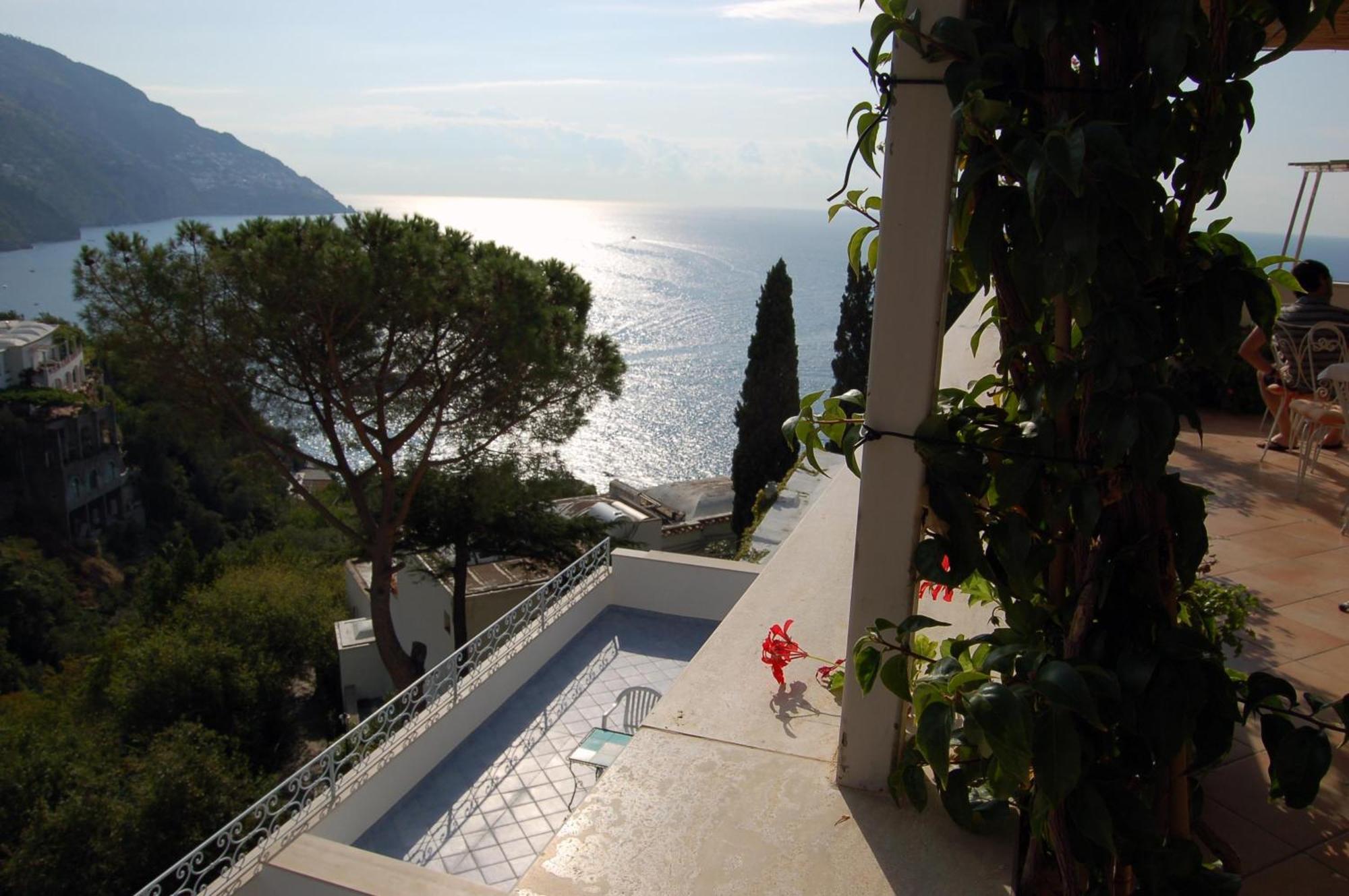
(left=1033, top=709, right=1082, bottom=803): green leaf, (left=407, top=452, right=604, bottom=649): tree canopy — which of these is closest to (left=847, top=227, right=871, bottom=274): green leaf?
(left=1033, top=709, right=1082, bottom=803): green leaf

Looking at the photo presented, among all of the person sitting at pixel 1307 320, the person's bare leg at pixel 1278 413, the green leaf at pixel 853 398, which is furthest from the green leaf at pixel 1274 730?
the person's bare leg at pixel 1278 413

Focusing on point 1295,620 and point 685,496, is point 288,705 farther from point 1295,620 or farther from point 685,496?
point 1295,620

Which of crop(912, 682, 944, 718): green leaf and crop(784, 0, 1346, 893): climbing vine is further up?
crop(784, 0, 1346, 893): climbing vine

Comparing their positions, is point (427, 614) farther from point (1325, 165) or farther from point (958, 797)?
point (958, 797)

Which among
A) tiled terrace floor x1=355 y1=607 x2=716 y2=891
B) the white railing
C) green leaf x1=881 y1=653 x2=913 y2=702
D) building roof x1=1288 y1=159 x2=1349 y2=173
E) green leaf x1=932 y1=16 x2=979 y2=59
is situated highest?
green leaf x1=932 y1=16 x2=979 y2=59

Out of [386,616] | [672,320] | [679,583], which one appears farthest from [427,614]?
[672,320]

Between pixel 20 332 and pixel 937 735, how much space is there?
3180cm

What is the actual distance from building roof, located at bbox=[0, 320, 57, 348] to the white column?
28.8 metres

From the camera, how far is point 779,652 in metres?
2.24

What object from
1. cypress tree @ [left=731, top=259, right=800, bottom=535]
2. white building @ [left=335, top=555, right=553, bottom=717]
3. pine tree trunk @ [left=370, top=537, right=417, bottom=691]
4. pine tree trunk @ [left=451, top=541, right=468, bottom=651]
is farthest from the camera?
cypress tree @ [left=731, top=259, right=800, bottom=535]

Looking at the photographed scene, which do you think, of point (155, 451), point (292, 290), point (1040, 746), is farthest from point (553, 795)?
point (155, 451)

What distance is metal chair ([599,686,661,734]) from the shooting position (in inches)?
189

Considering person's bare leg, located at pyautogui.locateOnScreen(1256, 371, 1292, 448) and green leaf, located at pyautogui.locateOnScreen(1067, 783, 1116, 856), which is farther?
person's bare leg, located at pyautogui.locateOnScreen(1256, 371, 1292, 448)

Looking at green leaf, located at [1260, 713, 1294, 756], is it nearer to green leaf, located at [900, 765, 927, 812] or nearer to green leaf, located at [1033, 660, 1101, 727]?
green leaf, located at [1033, 660, 1101, 727]
